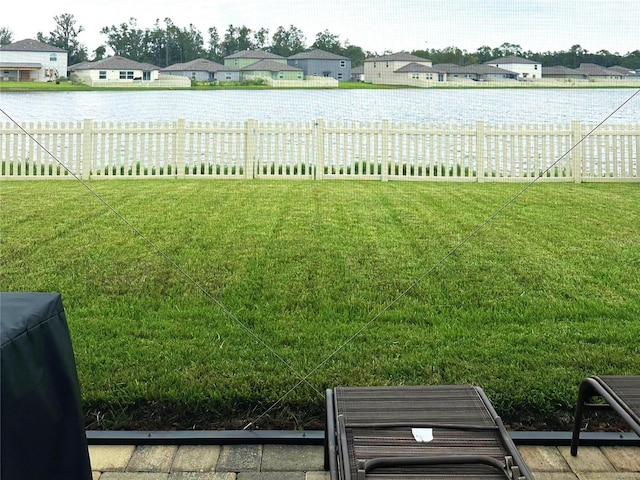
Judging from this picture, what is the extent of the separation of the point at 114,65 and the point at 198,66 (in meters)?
0.31

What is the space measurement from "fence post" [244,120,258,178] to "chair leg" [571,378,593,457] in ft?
5.35

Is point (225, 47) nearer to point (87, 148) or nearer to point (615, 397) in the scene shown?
point (87, 148)

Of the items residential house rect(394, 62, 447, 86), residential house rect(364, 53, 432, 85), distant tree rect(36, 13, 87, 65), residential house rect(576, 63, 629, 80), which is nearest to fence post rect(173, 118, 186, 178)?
distant tree rect(36, 13, 87, 65)

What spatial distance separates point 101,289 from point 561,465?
1969 millimetres

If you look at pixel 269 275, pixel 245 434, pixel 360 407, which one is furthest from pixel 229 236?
pixel 360 407

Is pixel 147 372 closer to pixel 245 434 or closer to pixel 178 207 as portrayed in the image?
pixel 245 434

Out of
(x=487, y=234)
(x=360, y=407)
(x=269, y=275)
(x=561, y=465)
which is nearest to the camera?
(x=360, y=407)

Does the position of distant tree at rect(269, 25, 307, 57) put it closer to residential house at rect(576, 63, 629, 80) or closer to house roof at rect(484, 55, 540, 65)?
house roof at rect(484, 55, 540, 65)

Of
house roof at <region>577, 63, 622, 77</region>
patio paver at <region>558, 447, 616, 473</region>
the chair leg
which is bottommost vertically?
patio paver at <region>558, 447, 616, 473</region>

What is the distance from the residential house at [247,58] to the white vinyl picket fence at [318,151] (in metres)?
0.37

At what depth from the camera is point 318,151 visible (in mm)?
3172

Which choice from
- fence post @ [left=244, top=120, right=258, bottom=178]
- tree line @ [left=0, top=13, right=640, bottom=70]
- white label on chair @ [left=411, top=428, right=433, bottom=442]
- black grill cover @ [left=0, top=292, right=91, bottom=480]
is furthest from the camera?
fence post @ [left=244, top=120, right=258, bottom=178]

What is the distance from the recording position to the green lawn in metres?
2.00

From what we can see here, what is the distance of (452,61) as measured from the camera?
238cm
